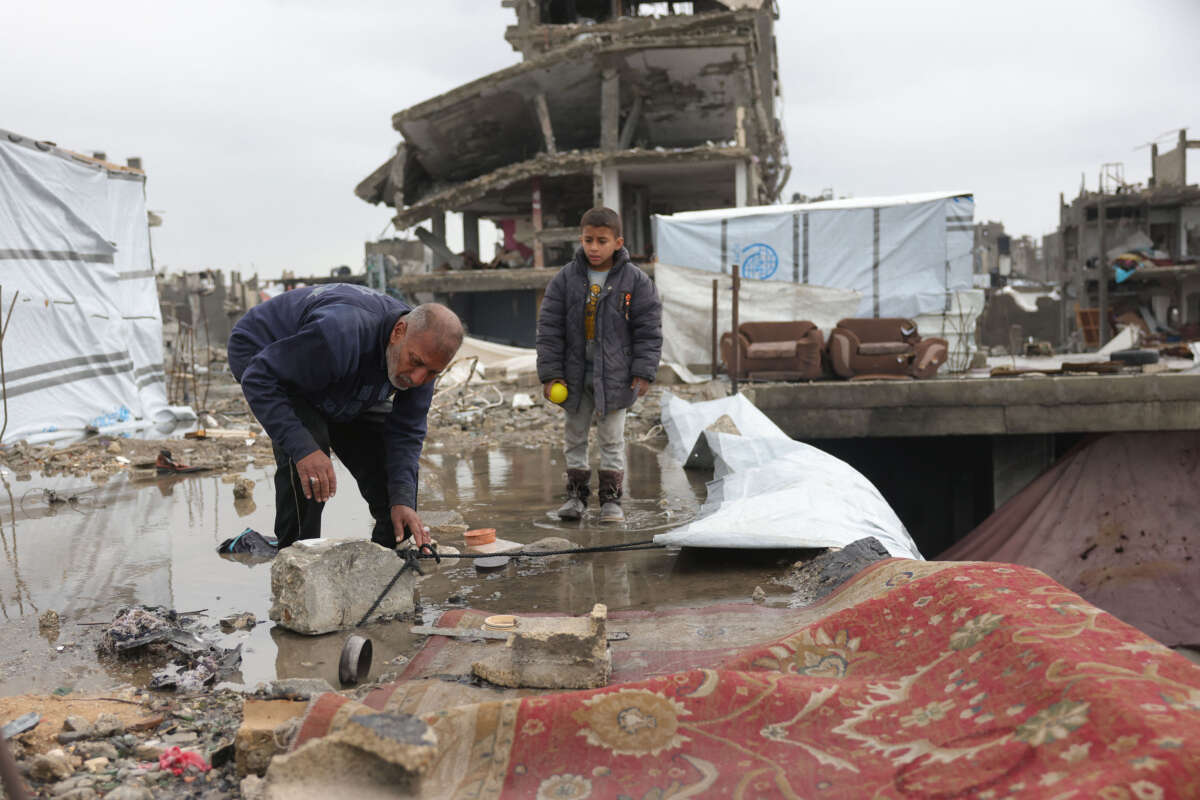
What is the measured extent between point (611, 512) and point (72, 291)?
8.05 meters

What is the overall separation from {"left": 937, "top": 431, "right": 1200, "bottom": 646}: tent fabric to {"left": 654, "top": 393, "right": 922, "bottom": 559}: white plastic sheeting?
3.81 metres

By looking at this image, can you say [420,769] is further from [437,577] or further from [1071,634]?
[437,577]

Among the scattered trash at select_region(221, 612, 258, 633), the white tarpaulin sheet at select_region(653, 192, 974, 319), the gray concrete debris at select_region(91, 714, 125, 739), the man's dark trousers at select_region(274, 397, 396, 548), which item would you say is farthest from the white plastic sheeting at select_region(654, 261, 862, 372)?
the gray concrete debris at select_region(91, 714, 125, 739)

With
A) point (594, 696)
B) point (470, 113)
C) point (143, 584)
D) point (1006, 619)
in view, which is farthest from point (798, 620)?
point (470, 113)

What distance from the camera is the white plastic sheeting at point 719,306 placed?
12219mm

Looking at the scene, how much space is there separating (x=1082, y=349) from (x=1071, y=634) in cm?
2986

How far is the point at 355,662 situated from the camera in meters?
2.59

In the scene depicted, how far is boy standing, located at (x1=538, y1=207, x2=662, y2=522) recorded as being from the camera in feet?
15.9

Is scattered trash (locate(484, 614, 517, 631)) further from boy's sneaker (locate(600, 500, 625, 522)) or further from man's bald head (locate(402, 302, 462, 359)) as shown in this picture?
boy's sneaker (locate(600, 500, 625, 522))

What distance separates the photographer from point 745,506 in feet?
14.0

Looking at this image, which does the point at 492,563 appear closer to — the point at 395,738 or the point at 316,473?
the point at 316,473

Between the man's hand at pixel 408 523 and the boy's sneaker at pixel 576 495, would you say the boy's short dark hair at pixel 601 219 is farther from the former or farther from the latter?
the man's hand at pixel 408 523

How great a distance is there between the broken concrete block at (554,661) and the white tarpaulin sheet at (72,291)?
8.15 meters

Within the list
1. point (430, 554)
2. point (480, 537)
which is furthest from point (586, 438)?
point (430, 554)
